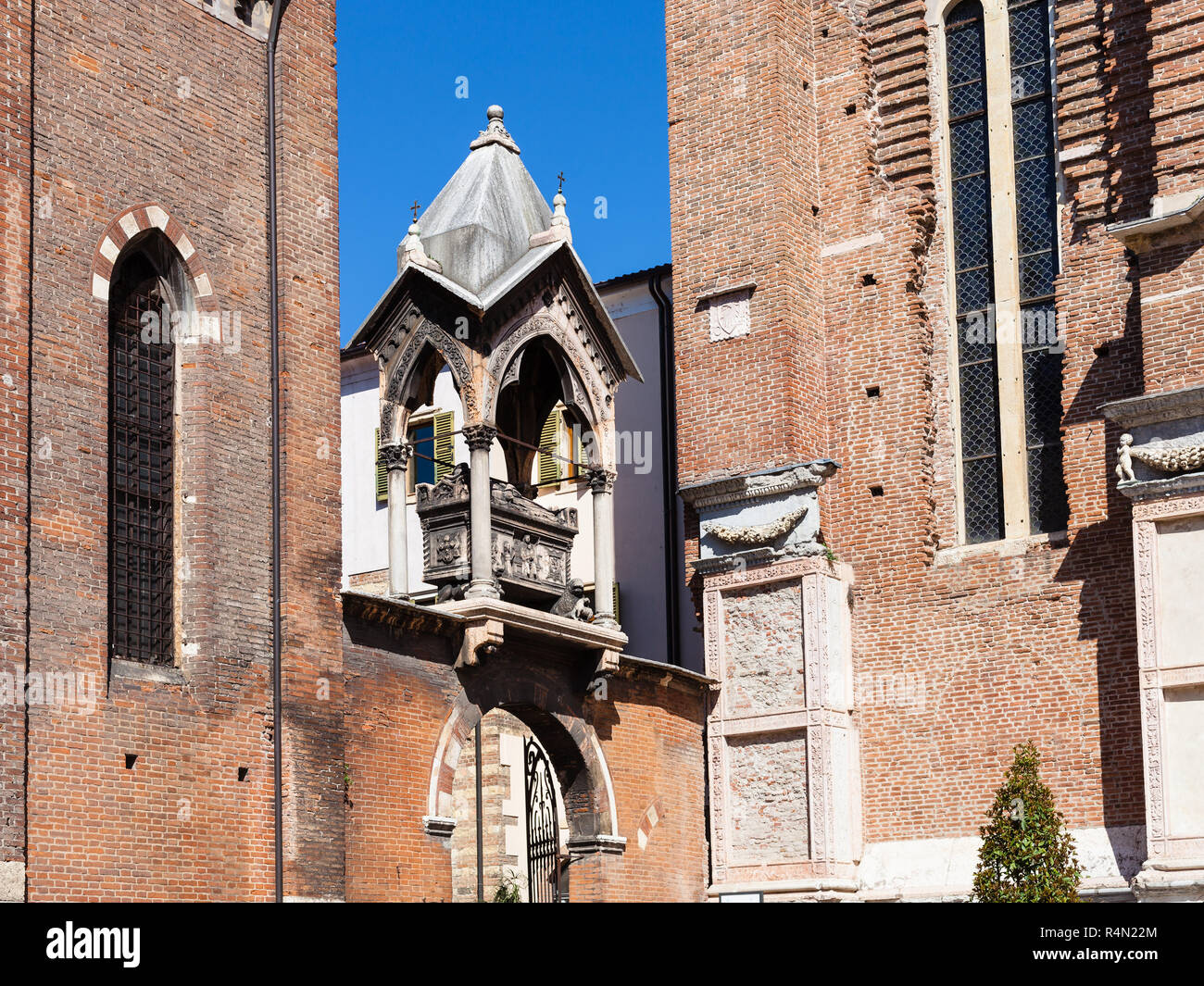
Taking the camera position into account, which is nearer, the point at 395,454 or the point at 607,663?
the point at 607,663

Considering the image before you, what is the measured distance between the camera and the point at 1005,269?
19.9 metres

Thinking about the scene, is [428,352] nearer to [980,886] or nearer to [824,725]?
[824,725]

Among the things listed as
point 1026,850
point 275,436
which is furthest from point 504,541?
point 1026,850

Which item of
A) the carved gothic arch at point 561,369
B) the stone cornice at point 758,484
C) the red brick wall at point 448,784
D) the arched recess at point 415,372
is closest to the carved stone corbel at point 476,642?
the red brick wall at point 448,784

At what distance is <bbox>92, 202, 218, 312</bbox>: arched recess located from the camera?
43.9ft

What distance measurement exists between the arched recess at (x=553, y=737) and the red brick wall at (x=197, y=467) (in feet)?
6.67

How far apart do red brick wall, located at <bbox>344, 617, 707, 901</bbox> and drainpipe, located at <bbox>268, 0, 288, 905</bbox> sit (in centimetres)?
102

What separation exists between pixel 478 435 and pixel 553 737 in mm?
3254

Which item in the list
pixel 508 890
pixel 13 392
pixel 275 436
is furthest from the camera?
pixel 508 890

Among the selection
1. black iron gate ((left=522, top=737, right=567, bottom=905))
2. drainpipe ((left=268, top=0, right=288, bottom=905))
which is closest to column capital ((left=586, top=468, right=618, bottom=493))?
black iron gate ((left=522, top=737, right=567, bottom=905))

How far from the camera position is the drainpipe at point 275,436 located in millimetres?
13859

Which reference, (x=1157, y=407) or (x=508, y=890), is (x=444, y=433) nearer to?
(x=508, y=890)

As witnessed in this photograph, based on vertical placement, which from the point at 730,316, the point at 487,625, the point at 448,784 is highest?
the point at 730,316
